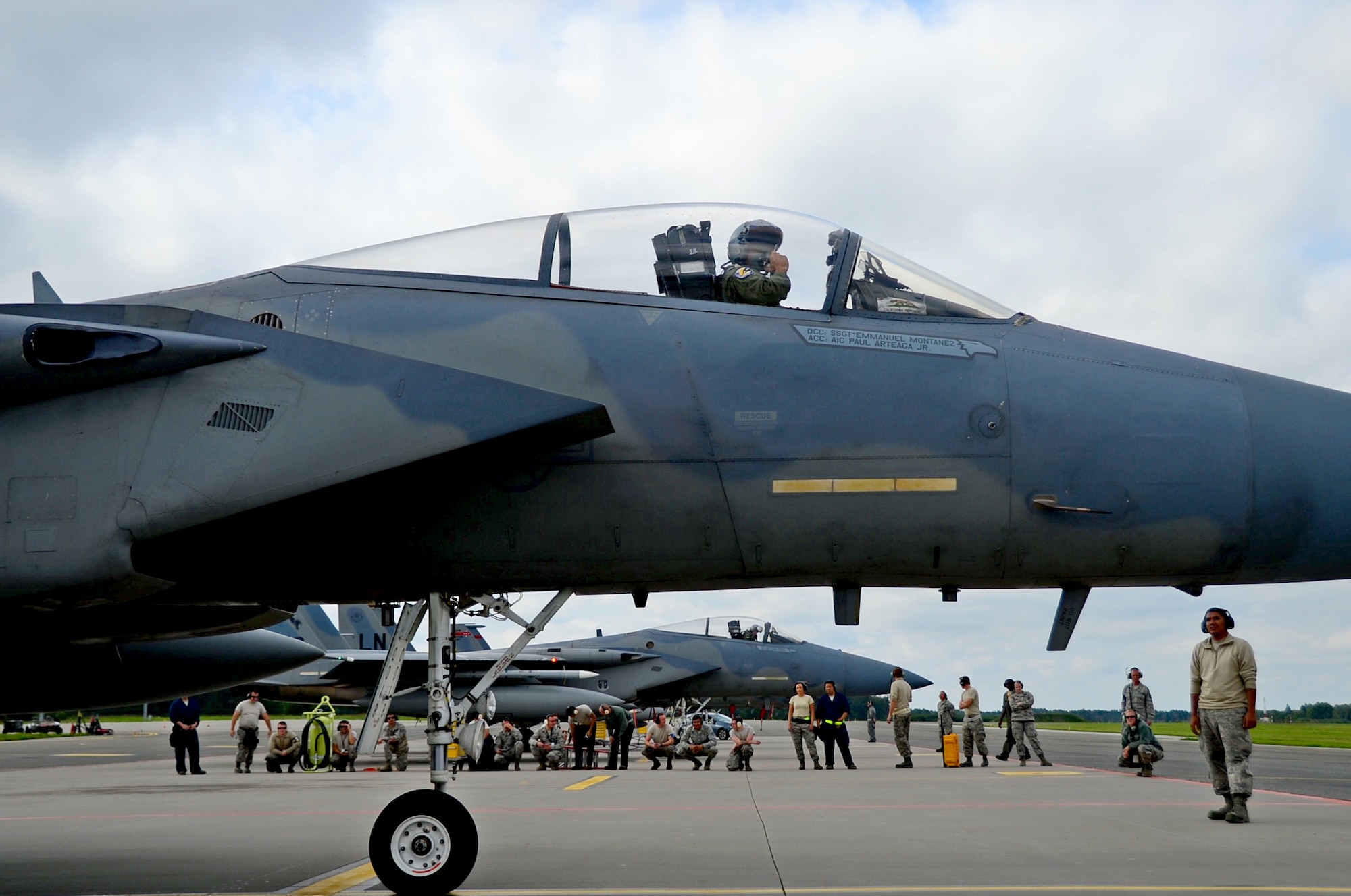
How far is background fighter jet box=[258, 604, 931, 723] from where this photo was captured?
982 inches

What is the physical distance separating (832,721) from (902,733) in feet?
4.70

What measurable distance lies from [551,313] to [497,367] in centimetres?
42

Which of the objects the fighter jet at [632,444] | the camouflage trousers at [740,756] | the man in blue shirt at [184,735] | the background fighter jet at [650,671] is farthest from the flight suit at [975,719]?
the fighter jet at [632,444]

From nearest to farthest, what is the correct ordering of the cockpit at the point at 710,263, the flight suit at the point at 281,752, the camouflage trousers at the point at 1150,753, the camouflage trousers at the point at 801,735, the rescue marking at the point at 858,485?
1. the rescue marking at the point at 858,485
2. the cockpit at the point at 710,263
3. the camouflage trousers at the point at 1150,753
4. the camouflage trousers at the point at 801,735
5. the flight suit at the point at 281,752

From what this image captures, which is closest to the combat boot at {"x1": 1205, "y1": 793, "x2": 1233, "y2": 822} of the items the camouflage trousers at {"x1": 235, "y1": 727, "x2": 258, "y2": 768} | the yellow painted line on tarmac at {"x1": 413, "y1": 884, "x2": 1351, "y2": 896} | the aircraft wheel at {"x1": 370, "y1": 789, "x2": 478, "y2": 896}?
the yellow painted line on tarmac at {"x1": 413, "y1": 884, "x2": 1351, "y2": 896}

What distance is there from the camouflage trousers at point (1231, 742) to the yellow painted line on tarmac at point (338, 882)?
252 inches

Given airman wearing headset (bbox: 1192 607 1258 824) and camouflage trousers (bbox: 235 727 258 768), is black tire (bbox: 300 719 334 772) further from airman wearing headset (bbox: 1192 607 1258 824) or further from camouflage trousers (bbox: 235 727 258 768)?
airman wearing headset (bbox: 1192 607 1258 824)

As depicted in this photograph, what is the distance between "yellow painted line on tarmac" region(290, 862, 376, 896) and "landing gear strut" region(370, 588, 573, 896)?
246 millimetres

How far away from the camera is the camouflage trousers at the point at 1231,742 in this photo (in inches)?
351

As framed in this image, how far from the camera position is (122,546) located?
17.6 ft

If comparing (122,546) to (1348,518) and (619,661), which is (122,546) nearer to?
(1348,518)

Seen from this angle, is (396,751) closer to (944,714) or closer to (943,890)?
(944,714)

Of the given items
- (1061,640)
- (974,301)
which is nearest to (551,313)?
(974,301)

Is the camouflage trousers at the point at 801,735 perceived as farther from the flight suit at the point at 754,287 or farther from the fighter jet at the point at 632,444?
the flight suit at the point at 754,287
